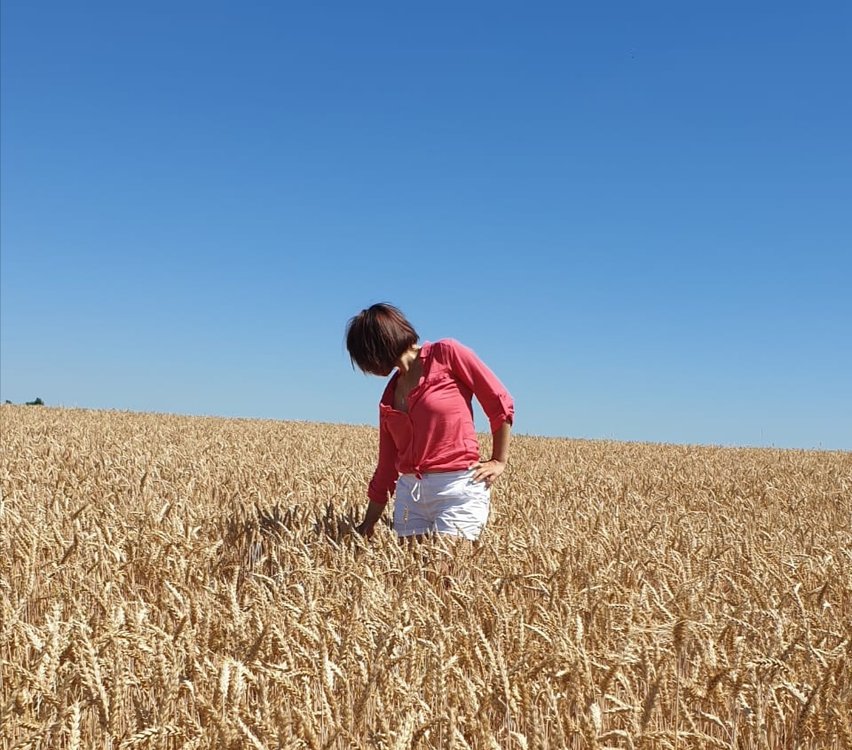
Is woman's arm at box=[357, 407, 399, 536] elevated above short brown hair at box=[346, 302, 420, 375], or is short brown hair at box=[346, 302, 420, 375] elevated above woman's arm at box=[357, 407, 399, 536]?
short brown hair at box=[346, 302, 420, 375]

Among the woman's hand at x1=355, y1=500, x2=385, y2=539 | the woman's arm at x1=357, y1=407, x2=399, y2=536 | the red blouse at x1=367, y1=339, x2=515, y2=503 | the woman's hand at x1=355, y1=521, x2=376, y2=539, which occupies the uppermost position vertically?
the red blouse at x1=367, y1=339, x2=515, y2=503

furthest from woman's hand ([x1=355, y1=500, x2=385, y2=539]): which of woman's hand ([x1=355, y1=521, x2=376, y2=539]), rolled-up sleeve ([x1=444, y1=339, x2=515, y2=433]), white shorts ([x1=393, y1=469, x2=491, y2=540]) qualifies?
rolled-up sleeve ([x1=444, y1=339, x2=515, y2=433])

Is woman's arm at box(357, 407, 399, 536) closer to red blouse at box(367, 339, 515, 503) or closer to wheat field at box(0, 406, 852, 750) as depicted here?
red blouse at box(367, 339, 515, 503)

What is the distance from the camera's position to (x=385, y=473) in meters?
4.59

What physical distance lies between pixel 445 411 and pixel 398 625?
1.88 m

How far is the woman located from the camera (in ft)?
14.0

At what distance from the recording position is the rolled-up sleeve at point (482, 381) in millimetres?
4332

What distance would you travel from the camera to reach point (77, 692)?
91.3 inches

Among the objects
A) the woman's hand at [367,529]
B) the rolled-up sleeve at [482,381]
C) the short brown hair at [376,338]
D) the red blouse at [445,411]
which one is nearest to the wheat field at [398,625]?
A: the woman's hand at [367,529]

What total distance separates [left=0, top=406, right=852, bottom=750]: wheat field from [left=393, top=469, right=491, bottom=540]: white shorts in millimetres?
159

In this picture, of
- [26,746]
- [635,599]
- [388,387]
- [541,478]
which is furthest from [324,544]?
[541,478]

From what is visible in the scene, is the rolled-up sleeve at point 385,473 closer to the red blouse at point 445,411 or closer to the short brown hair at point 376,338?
the red blouse at point 445,411

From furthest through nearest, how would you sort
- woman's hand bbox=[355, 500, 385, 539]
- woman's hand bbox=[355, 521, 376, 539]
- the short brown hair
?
woman's hand bbox=[355, 500, 385, 539], woman's hand bbox=[355, 521, 376, 539], the short brown hair

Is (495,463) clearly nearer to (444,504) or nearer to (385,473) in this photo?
(444,504)
